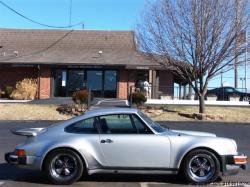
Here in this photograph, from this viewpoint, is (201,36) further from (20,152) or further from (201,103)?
(20,152)

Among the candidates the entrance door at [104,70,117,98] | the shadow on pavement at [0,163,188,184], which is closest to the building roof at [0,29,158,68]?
the entrance door at [104,70,117,98]

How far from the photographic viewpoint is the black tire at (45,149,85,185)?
8539mm

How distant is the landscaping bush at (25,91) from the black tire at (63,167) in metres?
26.5

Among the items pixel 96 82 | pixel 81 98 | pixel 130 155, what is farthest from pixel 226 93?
pixel 130 155

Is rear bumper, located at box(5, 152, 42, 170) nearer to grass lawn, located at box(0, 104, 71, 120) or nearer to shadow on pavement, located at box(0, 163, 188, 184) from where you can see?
shadow on pavement, located at box(0, 163, 188, 184)

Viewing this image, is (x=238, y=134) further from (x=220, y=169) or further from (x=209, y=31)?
(x=220, y=169)

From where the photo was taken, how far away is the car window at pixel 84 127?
8789 mm

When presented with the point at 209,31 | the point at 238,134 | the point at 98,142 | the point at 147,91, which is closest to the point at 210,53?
the point at 209,31

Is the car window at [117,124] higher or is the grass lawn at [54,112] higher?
the car window at [117,124]

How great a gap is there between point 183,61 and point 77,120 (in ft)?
55.4

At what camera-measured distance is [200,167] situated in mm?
8523

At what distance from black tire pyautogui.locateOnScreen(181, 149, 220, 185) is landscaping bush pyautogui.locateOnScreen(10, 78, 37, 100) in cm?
2718

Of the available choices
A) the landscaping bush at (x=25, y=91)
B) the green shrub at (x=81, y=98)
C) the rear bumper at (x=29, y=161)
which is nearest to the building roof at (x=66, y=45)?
the landscaping bush at (x=25, y=91)

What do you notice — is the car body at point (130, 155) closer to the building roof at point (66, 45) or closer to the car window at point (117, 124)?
the car window at point (117, 124)
